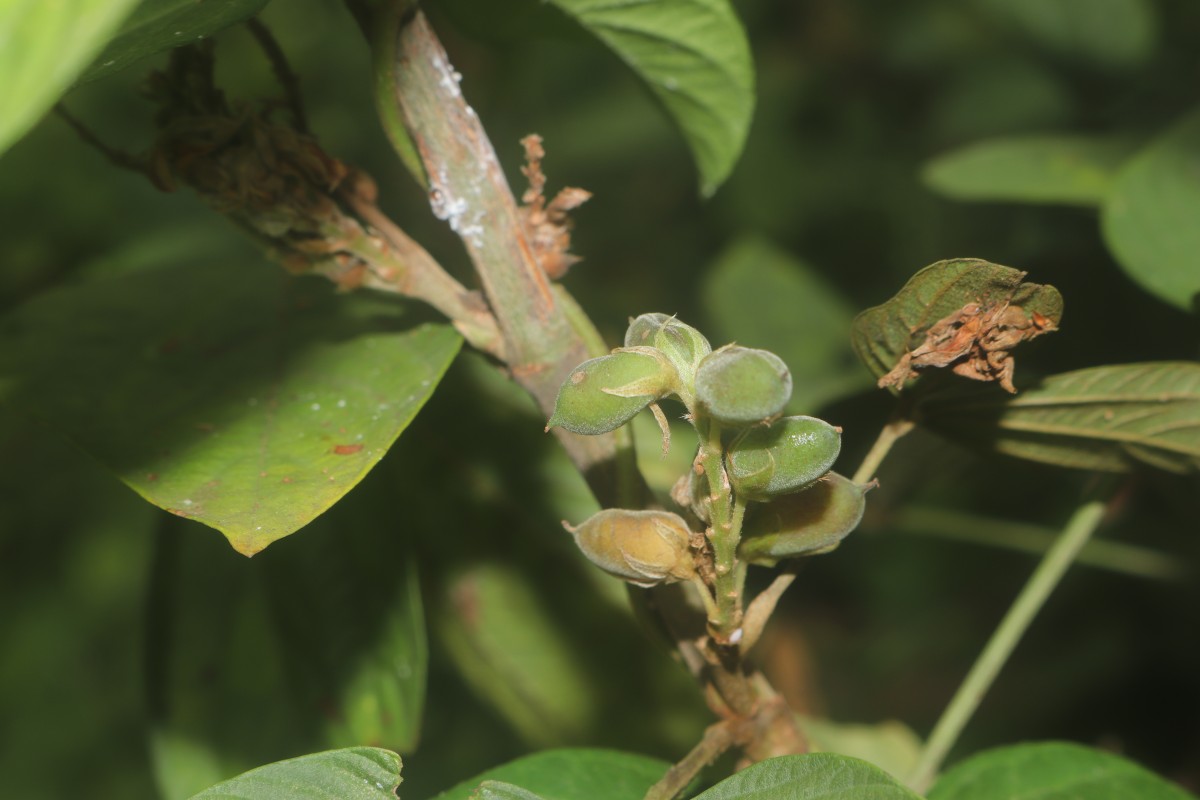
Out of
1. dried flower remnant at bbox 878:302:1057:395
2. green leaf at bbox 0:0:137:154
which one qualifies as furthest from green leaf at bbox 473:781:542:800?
green leaf at bbox 0:0:137:154

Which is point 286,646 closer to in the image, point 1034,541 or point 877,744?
point 877,744

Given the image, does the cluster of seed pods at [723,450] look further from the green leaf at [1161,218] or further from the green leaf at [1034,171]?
the green leaf at [1034,171]

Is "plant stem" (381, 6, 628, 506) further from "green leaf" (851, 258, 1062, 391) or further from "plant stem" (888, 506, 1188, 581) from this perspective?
"plant stem" (888, 506, 1188, 581)

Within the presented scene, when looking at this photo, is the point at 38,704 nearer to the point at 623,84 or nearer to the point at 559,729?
the point at 559,729

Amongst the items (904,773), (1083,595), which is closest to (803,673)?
(1083,595)

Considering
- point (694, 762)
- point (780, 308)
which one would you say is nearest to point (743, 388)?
point (694, 762)

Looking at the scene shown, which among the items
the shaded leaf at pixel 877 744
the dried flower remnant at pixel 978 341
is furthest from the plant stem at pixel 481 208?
the shaded leaf at pixel 877 744
